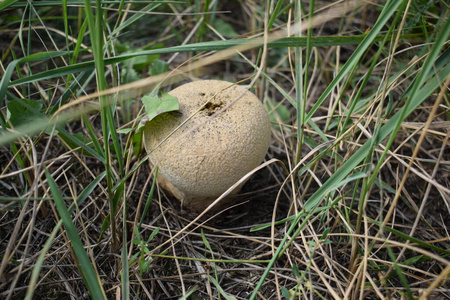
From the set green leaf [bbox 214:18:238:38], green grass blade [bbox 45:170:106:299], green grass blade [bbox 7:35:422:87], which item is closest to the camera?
green grass blade [bbox 45:170:106:299]

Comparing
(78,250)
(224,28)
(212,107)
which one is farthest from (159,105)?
(224,28)

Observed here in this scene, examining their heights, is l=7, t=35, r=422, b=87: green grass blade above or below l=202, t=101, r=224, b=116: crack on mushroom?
above

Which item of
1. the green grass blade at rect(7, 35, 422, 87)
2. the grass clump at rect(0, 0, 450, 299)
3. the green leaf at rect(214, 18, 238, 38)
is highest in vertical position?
the green grass blade at rect(7, 35, 422, 87)

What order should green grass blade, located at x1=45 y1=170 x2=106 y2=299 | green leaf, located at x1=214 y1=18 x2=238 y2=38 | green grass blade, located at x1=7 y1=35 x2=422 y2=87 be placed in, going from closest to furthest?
green grass blade, located at x1=45 y1=170 x2=106 y2=299, green grass blade, located at x1=7 y1=35 x2=422 y2=87, green leaf, located at x1=214 y1=18 x2=238 y2=38

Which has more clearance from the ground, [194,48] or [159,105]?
[194,48]

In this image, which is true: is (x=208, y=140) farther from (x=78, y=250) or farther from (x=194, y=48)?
(x=78, y=250)

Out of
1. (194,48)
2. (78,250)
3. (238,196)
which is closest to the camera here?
(78,250)

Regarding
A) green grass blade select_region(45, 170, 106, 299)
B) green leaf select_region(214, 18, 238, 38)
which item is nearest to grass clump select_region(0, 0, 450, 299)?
green grass blade select_region(45, 170, 106, 299)

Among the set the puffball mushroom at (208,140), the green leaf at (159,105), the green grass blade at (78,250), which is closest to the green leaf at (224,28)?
the puffball mushroom at (208,140)

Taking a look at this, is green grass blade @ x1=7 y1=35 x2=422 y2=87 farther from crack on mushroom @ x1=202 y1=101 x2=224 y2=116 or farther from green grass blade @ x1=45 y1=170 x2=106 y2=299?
green grass blade @ x1=45 y1=170 x2=106 y2=299
